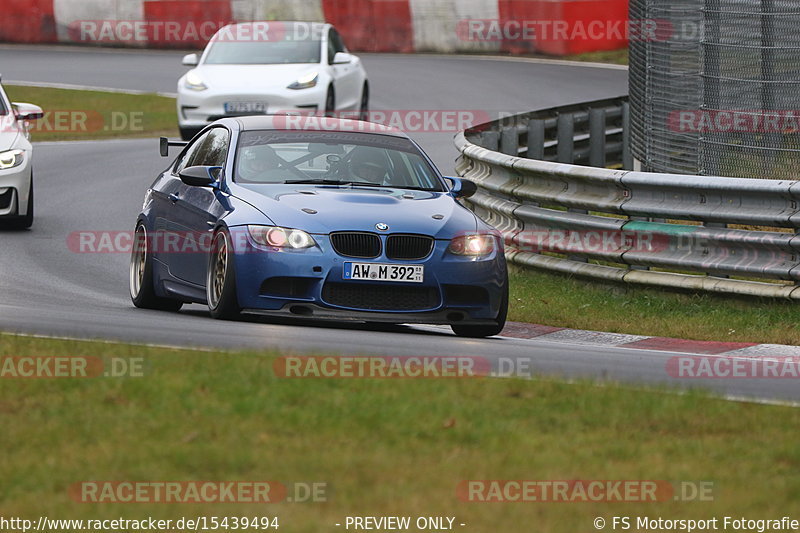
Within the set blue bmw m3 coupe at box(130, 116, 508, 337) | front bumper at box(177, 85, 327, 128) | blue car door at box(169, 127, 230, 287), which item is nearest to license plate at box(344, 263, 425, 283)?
blue bmw m3 coupe at box(130, 116, 508, 337)

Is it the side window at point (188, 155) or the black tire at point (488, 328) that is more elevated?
the side window at point (188, 155)

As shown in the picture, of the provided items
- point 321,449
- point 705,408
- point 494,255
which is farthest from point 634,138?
point 321,449

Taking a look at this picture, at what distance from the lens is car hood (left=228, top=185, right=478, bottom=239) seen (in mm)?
10336

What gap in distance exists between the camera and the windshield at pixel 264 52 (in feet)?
74.8

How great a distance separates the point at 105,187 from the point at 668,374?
40.1 feet

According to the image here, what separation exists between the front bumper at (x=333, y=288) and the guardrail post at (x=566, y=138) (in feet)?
33.1

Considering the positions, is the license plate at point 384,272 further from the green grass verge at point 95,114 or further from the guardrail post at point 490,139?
the green grass verge at point 95,114

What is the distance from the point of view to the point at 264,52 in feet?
75.7

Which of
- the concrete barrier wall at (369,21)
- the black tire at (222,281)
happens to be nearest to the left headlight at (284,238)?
the black tire at (222,281)

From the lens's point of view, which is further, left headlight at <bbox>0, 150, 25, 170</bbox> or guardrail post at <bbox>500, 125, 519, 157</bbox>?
guardrail post at <bbox>500, 125, 519, 157</bbox>

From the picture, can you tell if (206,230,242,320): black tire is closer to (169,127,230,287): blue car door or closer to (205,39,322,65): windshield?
(169,127,230,287): blue car door

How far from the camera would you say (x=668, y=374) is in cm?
850

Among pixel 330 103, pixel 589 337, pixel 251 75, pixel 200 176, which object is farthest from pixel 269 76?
pixel 589 337

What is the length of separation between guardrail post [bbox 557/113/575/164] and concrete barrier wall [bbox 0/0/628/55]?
1291 cm
